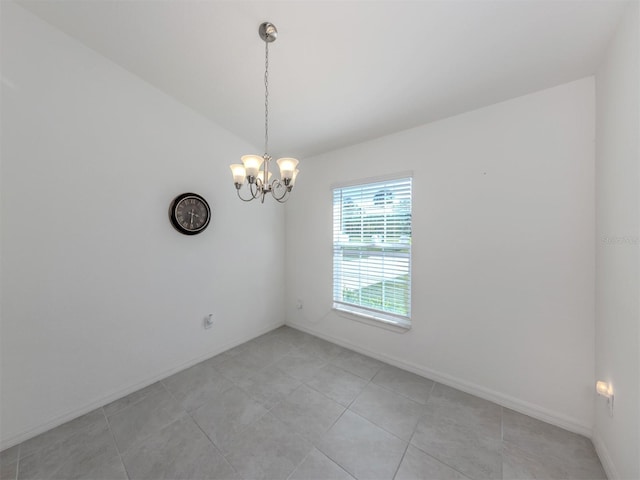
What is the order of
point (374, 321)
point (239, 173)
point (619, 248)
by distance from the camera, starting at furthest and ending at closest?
point (374, 321), point (239, 173), point (619, 248)

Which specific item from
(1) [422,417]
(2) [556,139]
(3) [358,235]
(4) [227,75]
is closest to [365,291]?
(3) [358,235]

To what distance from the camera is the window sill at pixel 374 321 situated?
2359mm

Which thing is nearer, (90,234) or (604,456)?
Answer: (604,456)

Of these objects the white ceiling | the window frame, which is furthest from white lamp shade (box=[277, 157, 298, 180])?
the window frame

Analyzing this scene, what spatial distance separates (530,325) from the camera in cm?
174

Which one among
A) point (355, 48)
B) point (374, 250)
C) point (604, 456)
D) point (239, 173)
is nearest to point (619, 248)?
point (604, 456)

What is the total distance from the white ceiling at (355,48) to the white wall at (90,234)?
1.21ft

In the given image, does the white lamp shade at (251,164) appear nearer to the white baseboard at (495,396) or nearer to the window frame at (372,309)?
the window frame at (372,309)

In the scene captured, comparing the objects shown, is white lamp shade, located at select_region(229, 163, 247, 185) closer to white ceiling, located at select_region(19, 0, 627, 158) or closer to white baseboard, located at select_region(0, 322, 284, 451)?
white ceiling, located at select_region(19, 0, 627, 158)

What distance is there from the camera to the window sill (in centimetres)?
236

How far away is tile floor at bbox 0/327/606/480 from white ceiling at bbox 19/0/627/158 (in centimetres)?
254

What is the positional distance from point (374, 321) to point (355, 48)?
8.30 ft

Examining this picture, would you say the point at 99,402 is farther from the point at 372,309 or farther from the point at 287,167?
the point at 372,309

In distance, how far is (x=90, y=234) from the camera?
1850 mm
